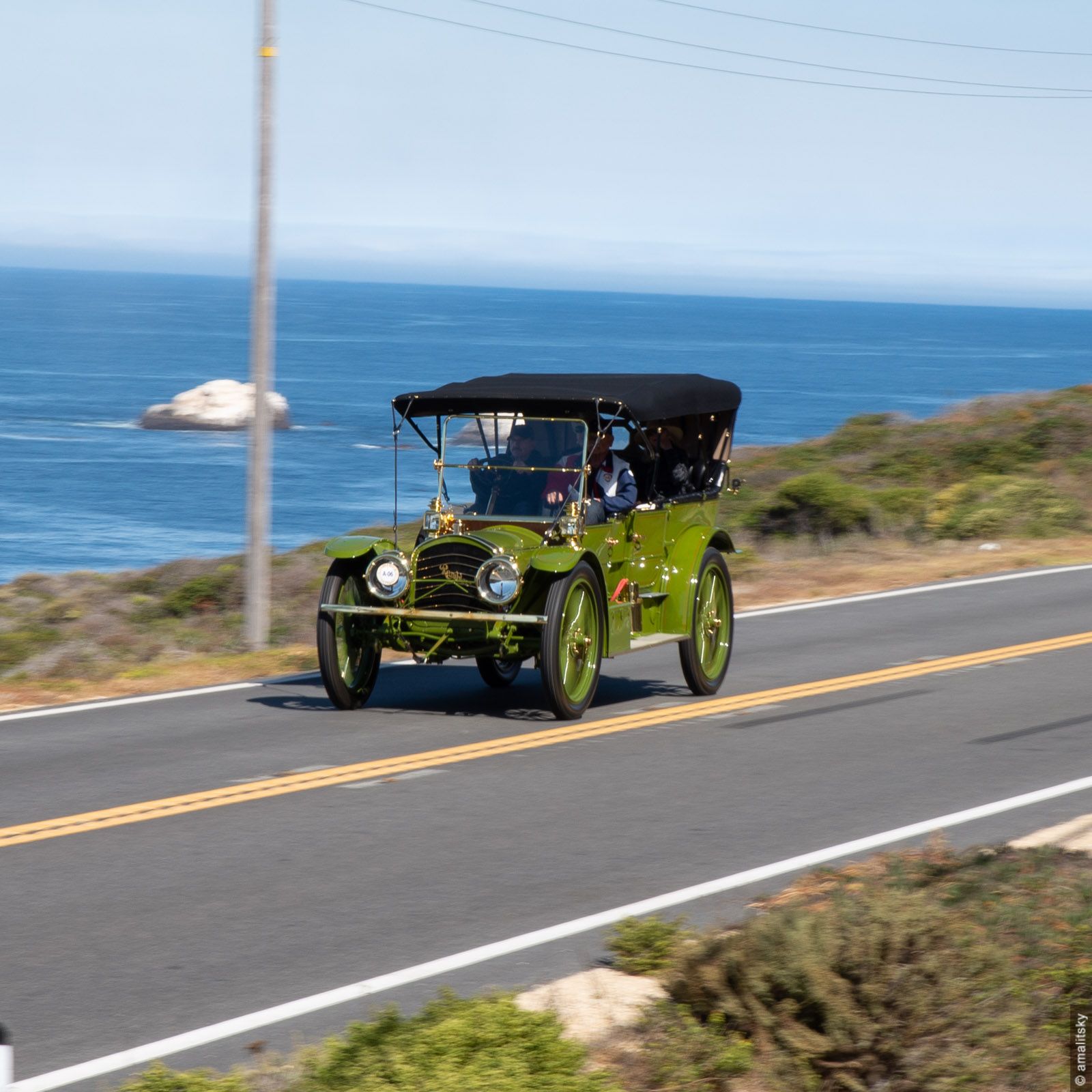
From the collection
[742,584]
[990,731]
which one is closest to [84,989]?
[990,731]

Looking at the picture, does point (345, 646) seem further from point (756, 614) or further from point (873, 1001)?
point (873, 1001)

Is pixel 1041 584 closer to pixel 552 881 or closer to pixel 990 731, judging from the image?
pixel 990 731

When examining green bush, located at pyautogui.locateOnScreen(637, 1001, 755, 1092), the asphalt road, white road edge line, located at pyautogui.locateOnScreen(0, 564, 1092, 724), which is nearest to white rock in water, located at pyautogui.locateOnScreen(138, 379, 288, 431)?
white road edge line, located at pyautogui.locateOnScreen(0, 564, 1092, 724)

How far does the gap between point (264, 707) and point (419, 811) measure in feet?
12.0

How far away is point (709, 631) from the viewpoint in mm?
13602

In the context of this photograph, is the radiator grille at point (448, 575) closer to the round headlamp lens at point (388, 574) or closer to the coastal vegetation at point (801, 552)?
the round headlamp lens at point (388, 574)

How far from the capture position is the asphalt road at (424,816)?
654 centimetres

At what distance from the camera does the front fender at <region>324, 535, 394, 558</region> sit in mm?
12086

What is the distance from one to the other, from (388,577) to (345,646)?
2.36ft

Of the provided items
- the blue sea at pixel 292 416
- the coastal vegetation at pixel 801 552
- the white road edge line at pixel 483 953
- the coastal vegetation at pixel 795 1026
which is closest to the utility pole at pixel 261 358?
the coastal vegetation at pixel 801 552

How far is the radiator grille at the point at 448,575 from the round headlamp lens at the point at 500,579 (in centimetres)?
15

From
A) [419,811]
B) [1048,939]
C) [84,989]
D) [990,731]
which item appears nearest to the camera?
[1048,939]

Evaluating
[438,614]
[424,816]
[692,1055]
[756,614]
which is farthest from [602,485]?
[692,1055]

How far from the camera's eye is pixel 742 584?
2103 centimetres
